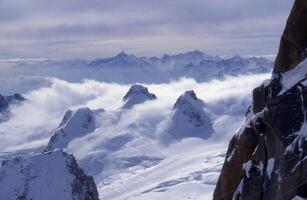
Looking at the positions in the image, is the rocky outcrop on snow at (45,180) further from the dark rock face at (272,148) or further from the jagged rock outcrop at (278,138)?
the dark rock face at (272,148)

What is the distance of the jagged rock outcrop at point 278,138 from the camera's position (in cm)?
3188

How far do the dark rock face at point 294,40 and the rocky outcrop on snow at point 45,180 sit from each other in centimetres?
14567

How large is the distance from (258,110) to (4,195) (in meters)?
157

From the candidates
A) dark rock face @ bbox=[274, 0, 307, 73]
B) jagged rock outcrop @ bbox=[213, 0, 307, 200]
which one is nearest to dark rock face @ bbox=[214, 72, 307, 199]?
jagged rock outcrop @ bbox=[213, 0, 307, 200]

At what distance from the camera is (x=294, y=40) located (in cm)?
3662

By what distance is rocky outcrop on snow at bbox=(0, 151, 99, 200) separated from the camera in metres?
183

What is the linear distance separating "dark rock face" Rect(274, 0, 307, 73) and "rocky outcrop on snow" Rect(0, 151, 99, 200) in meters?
146

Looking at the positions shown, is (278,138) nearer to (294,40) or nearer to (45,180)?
(294,40)

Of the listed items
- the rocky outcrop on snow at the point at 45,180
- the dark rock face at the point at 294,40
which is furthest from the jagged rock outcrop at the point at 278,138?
the rocky outcrop on snow at the point at 45,180

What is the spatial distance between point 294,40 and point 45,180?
16082cm

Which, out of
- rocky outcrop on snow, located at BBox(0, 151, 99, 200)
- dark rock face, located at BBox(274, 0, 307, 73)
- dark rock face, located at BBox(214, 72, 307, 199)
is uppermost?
dark rock face, located at BBox(274, 0, 307, 73)

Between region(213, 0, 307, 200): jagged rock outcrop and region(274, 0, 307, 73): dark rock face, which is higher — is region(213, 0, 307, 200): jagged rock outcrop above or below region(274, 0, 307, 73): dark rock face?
below

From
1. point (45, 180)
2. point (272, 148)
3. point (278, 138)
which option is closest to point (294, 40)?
point (278, 138)

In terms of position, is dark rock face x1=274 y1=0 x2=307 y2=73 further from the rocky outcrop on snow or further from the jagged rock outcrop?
the rocky outcrop on snow
